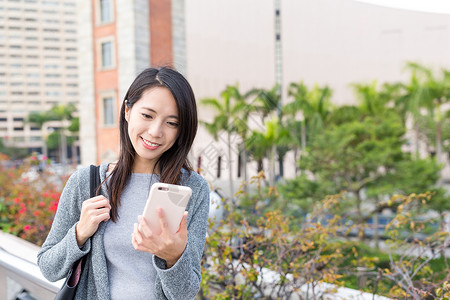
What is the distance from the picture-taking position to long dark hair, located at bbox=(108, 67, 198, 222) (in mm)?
958

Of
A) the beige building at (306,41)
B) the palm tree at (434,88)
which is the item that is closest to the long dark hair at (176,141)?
the palm tree at (434,88)

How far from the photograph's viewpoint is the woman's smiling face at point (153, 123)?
947 mm

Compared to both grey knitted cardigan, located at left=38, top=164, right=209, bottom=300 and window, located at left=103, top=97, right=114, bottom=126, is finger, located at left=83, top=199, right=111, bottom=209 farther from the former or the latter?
window, located at left=103, top=97, right=114, bottom=126

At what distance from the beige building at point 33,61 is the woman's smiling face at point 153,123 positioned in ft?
217

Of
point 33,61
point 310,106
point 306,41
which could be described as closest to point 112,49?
point 310,106

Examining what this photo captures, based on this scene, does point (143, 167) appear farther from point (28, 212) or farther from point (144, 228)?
point (28, 212)

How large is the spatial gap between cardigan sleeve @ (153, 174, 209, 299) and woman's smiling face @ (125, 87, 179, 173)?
14 cm

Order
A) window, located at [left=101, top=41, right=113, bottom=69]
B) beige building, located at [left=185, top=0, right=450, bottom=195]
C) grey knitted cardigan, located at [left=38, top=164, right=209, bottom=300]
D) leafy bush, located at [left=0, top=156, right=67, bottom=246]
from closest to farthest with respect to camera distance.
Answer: grey knitted cardigan, located at [left=38, top=164, right=209, bottom=300]
leafy bush, located at [left=0, top=156, right=67, bottom=246]
window, located at [left=101, top=41, right=113, bottom=69]
beige building, located at [left=185, top=0, right=450, bottom=195]

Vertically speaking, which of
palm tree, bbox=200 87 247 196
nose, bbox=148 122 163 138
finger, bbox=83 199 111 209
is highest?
palm tree, bbox=200 87 247 196

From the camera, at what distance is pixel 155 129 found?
94 centimetres

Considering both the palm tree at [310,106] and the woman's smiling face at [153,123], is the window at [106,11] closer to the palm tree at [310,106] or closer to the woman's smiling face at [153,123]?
the palm tree at [310,106]

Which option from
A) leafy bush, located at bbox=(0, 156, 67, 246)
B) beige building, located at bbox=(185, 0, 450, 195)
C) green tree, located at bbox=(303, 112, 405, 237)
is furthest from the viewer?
beige building, located at bbox=(185, 0, 450, 195)

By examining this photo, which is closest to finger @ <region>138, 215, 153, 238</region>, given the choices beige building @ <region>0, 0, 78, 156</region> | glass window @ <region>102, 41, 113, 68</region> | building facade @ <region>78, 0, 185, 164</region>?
building facade @ <region>78, 0, 185, 164</region>

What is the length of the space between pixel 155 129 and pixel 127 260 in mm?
311
